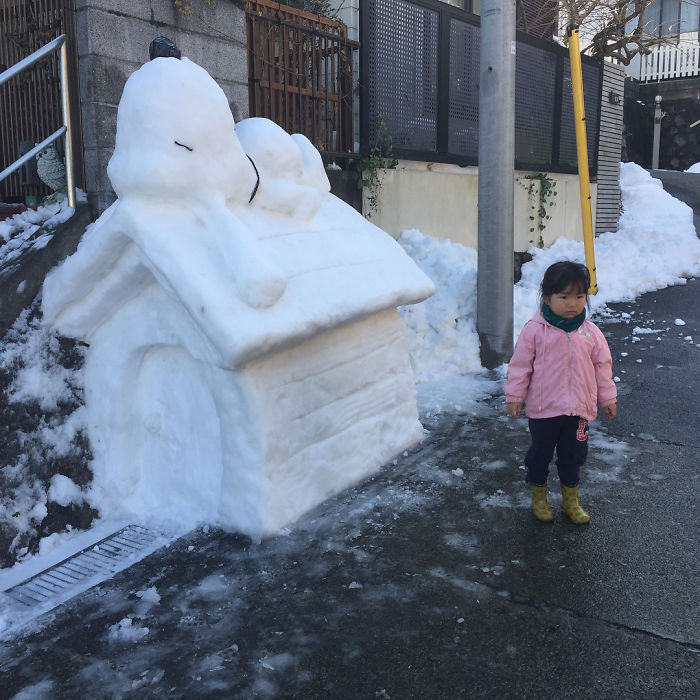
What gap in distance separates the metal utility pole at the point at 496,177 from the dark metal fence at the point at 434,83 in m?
1.62

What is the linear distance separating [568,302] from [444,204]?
5.28m

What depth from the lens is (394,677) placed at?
240 centimetres

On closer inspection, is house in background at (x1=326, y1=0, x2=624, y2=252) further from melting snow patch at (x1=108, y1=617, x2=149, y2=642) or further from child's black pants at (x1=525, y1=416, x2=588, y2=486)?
melting snow patch at (x1=108, y1=617, x2=149, y2=642)

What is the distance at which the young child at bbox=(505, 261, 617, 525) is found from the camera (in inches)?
135

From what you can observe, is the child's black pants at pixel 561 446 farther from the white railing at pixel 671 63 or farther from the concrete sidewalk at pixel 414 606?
the white railing at pixel 671 63

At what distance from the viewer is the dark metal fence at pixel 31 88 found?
462 cm

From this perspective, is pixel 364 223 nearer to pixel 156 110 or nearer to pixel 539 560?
pixel 156 110

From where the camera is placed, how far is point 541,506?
11.5 ft

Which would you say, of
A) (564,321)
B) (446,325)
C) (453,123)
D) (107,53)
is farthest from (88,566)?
(453,123)

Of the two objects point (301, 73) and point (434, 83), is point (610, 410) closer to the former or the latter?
point (301, 73)

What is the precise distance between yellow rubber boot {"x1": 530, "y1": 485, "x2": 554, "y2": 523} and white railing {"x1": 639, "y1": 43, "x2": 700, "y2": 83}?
23113mm

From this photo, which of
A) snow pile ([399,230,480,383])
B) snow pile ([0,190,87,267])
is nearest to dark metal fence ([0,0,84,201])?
snow pile ([0,190,87,267])

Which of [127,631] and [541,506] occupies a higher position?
[541,506]

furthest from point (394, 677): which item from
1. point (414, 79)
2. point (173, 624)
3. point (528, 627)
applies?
point (414, 79)
